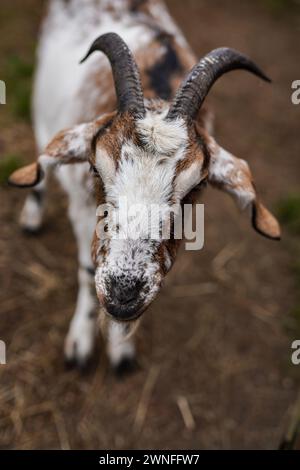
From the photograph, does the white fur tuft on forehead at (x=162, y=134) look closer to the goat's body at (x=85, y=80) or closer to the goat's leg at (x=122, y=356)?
the goat's body at (x=85, y=80)

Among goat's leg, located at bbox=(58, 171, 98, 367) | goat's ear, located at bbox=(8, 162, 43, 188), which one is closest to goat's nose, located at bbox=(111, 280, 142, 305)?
goat's ear, located at bbox=(8, 162, 43, 188)

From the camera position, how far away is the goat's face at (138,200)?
8.02 feet

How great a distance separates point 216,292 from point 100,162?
249cm

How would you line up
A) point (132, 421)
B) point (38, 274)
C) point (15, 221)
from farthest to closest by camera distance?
point (15, 221) → point (38, 274) → point (132, 421)

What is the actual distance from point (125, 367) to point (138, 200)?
6.62 feet

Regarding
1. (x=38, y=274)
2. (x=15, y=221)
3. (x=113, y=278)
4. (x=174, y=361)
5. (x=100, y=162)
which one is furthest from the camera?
(x=15, y=221)

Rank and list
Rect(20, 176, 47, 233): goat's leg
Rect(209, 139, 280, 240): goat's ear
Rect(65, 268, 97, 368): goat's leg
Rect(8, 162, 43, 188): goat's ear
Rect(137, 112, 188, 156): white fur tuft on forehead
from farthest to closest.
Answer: Rect(20, 176, 47, 233): goat's leg
Rect(65, 268, 97, 368): goat's leg
Rect(8, 162, 43, 188): goat's ear
Rect(209, 139, 280, 240): goat's ear
Rect(137, 112, 188, 156): white fur tuft on forehead

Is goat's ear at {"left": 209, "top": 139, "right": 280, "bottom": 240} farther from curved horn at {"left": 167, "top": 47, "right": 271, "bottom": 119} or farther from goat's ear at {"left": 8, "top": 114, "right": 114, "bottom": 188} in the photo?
goat's ear at {"left": 8, "top": 114, "right": 114, "bottom": 188}

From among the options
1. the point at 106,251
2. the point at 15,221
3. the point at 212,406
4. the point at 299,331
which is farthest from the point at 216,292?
the point at 106,251

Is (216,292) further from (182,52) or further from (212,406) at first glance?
(182,52)

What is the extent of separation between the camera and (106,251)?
254cm

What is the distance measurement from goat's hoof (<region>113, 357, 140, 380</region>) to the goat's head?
61.6 inches

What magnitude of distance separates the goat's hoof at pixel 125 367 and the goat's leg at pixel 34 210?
1.54 metres

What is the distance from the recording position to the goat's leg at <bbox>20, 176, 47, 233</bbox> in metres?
4.77
